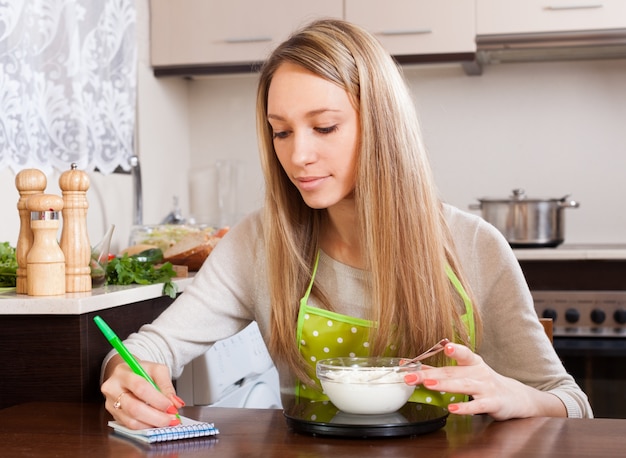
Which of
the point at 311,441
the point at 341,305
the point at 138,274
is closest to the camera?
the point at 311,441

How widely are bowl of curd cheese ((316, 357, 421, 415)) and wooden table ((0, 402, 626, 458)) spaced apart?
0.18 feet

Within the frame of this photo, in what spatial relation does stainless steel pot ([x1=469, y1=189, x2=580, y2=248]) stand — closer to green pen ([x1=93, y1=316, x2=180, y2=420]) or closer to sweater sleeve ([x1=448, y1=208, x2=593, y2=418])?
sweater sleeve ([x1=448, y1=208, x2=593, y2=418])

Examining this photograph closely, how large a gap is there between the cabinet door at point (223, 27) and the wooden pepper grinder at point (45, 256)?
1.50 metres

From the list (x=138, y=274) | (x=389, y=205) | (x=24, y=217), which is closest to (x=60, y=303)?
(x=24, y=217)

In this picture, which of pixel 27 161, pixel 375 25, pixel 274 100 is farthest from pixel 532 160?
pixel 274 100

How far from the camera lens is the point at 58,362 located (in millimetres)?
1544

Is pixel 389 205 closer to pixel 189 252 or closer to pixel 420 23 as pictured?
pixel 189 252

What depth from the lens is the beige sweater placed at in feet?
4.49

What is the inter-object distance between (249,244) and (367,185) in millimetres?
316

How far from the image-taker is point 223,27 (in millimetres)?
2975

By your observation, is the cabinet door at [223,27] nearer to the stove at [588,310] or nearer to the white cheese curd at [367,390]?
the stove at [588,310]

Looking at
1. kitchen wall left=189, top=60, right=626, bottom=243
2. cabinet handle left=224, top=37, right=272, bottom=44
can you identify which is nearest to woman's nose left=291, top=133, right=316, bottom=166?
cabinet handle left=224, top=37, right=272, bottom=44

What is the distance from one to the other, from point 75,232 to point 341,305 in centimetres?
52

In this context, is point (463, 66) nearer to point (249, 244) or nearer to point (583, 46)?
point (583, 46)
